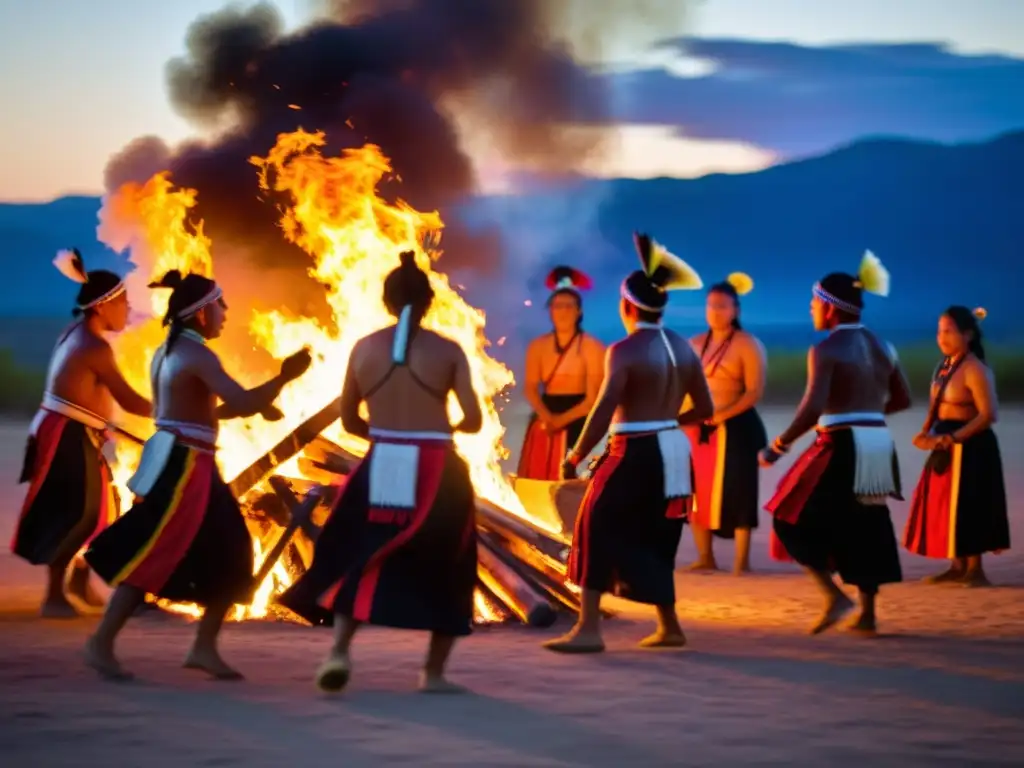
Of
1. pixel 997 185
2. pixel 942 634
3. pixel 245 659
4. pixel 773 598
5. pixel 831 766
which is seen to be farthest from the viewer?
pixel 997 185

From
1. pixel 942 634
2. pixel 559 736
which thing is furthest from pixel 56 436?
pixel 942 634

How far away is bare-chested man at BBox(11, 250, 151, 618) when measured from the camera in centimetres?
854

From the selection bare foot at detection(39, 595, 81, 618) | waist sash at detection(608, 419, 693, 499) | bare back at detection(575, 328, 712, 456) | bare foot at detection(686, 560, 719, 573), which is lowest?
bare foot at detection(39, 595, 81, 618)

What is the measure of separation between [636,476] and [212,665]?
211 centimetres

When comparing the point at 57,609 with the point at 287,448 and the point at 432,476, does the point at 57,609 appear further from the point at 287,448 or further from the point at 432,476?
the point at 432,476

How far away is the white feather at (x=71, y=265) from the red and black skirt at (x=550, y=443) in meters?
3.29

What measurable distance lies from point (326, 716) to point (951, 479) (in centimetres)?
564

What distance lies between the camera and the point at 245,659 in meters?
7.33

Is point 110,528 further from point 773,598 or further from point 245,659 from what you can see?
point 773,598

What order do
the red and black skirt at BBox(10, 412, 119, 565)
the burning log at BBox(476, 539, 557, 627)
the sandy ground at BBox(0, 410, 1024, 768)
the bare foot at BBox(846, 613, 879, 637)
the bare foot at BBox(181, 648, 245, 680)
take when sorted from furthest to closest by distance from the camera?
the red and black skirt at BBox(10, 412, 119, 565)
the burning log at BBox(476, 539, 557, 627)
the bare foot at BBox(846, 613, 879, 637)
the bare foot at BBox(181, 648, 245, 680)
the sandy ground at BBox(0, 410, 1024, 768)

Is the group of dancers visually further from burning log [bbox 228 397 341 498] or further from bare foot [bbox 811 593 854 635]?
burning log [bbox 228 397 341 498]

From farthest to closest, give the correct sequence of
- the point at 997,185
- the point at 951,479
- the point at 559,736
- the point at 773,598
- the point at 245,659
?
the point at 997,185, the point at 951,479, the point at 773,598, the point at 245,659, the point at 559,736

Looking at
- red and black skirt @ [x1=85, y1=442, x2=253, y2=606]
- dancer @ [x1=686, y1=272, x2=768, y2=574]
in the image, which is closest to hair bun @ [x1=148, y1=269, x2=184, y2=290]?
red and black skirt @ [x1=85, y1=442, x2=253, y2=606]

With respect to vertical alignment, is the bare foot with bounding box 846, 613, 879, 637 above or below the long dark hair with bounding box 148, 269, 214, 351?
below
